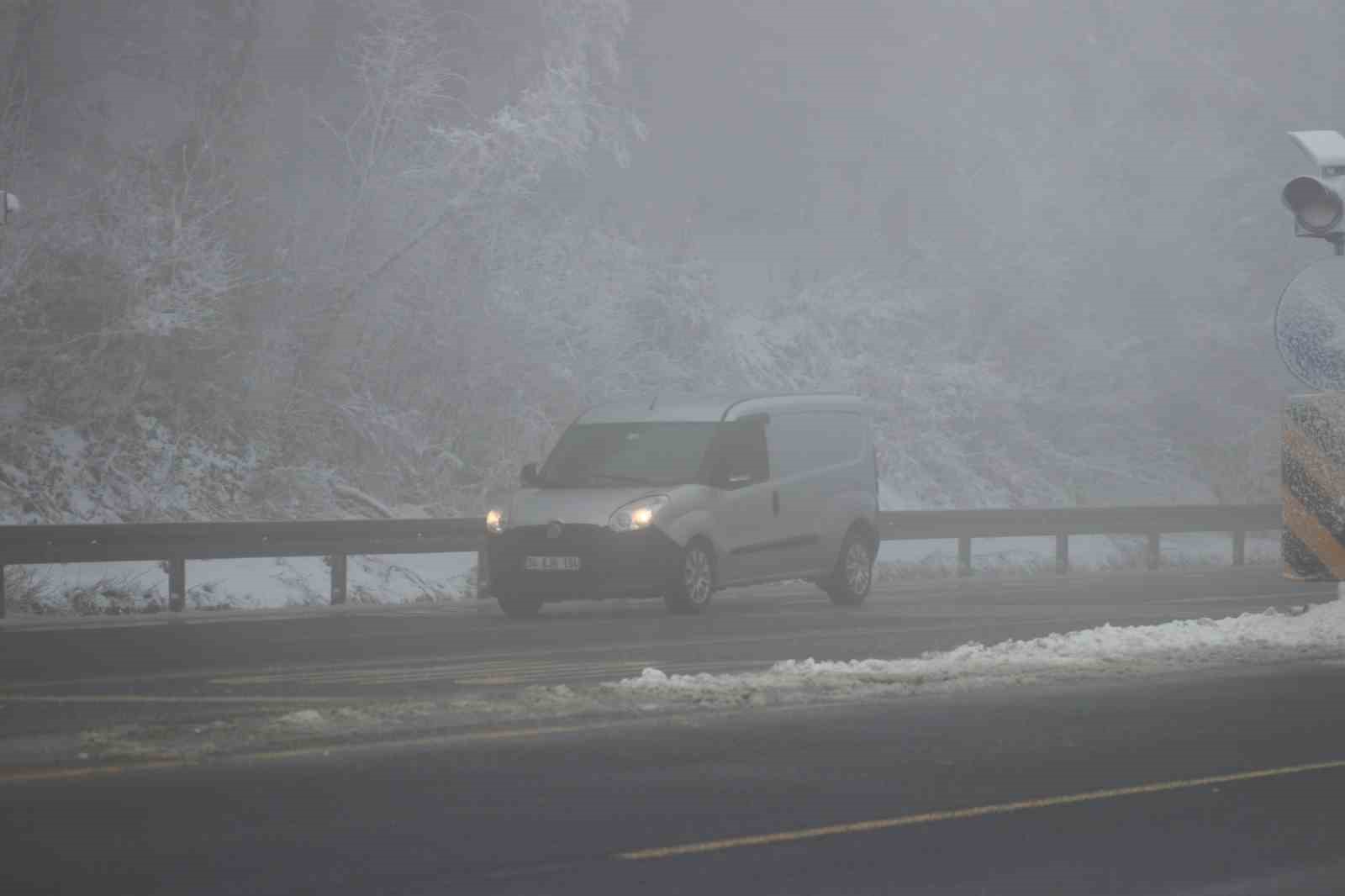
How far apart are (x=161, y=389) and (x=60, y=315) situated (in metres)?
1.91

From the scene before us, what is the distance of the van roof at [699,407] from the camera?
22172 millimetres

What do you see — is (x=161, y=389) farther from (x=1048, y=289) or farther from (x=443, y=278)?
(x=1048, y=289)

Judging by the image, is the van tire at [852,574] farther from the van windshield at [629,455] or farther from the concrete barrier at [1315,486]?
the concrete barrier at [1315,486]

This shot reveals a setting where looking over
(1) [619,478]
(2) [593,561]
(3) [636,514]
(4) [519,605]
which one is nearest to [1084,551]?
(1) [619,478]

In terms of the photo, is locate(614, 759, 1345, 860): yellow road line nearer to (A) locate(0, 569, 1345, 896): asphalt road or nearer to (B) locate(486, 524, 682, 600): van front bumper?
(A) locate(0, 569, 1345, 896): asphalt road

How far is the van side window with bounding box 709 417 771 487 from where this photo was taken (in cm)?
2156

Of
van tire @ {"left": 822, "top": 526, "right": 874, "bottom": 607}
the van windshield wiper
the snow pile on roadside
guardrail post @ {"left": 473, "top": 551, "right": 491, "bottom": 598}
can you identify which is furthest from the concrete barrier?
guardrail post @ {"left": 473, "top": 551, "right": 491, "bottom": 598}

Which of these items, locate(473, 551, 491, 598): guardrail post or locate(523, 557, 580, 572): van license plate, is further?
locate(473, 551, 491, 598): guardrail post

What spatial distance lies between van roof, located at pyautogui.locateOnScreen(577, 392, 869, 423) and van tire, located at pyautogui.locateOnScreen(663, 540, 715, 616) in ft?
4.87

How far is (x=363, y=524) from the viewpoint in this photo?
2405 cm

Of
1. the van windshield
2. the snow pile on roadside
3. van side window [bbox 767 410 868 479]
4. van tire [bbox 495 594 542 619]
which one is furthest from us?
van side window [bbox 767 410 868 479]

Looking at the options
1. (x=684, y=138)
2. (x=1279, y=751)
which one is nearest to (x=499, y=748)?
(x=1279, y=751)

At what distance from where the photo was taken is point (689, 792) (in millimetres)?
9492

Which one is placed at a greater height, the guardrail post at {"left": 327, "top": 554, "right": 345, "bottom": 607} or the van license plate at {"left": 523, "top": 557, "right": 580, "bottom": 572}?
the van license plate at {"left": 523, "top": 557, "right": 580, "bottom": 572}
